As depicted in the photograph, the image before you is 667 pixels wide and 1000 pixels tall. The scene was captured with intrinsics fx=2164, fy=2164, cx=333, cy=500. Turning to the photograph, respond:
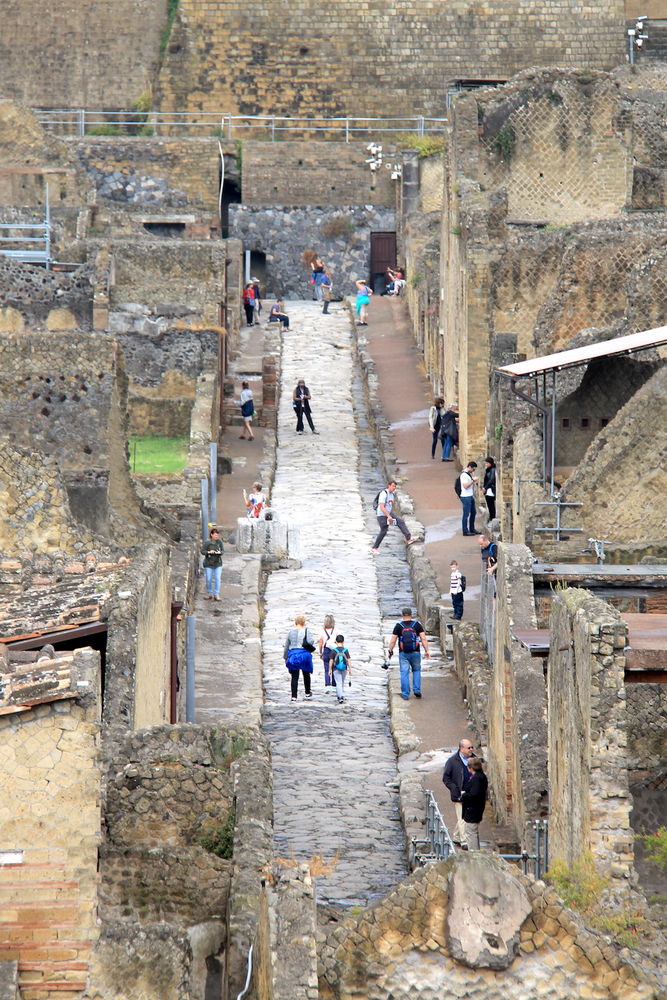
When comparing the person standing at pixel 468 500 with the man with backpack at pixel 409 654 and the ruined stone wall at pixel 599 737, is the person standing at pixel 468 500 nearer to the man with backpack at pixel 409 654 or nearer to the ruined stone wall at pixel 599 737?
the man with backpack at pixel 409 654

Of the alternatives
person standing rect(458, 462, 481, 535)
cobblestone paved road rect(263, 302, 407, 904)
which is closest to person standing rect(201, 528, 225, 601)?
cobblestone paved road rect(263, 302, 407, 904)

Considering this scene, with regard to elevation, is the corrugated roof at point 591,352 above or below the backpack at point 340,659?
above

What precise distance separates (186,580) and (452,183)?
13.0 meters

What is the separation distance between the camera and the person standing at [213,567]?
24.5m

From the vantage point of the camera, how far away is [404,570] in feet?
87.1

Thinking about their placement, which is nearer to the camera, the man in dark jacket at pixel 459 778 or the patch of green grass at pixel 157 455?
the man in dark jacket at pixel 459 778

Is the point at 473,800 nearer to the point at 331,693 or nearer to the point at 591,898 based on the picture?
the point at 591,898

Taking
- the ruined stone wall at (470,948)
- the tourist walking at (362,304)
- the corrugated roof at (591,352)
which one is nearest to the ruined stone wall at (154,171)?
the tourist walking at (362,304)

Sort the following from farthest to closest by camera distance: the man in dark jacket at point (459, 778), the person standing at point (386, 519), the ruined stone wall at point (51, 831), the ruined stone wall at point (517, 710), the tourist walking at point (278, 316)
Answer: the tourist walking at point (278, 316), the person standing at point (386, 519), the man in dark jacket at point (459, 778), the ruined stone wall at point (517, 710), the ruined stone wall at point (51, 831)

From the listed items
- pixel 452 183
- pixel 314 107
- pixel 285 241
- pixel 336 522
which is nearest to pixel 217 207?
pixel 285 241

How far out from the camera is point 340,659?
21453 millimetres

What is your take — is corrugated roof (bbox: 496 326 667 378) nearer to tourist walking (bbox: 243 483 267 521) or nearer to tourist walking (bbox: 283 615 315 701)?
tourist walking (bbox: 283 615 315 701)

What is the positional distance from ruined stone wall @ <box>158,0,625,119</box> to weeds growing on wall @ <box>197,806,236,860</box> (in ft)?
137

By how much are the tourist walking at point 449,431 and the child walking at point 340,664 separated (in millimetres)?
9544
